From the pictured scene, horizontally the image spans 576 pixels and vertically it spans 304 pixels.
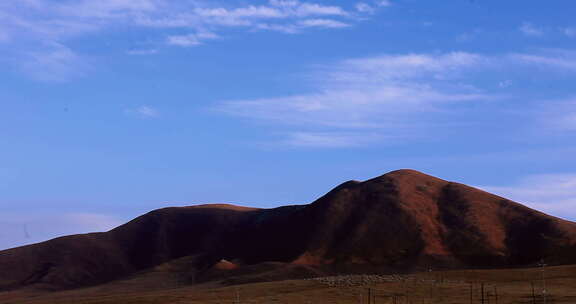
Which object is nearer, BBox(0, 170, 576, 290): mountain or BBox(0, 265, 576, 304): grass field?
BBox(0, 265, 576, 304): grass field

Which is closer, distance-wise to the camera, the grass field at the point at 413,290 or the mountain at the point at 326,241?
the grass field at the point at 413,290

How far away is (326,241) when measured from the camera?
151m

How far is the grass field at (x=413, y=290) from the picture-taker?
283ft

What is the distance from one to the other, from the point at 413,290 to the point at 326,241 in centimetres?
5751

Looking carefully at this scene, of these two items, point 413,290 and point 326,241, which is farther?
point 326,241

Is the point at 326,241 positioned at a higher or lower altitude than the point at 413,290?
higher

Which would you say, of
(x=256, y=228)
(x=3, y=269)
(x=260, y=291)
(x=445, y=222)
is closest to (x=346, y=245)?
(x=445, y=222)

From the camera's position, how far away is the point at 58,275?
16225cm

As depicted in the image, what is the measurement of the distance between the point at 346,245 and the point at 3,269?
75.8 meters

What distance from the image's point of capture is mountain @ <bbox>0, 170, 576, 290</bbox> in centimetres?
13888

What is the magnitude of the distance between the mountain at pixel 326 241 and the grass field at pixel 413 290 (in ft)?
85.3

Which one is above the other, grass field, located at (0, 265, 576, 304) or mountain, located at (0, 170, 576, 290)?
mountain, located at (0, 170, 576, 290)

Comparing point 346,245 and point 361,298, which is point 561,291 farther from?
point 346,245

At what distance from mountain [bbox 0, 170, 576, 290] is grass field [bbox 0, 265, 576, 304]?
26005 millimetres
